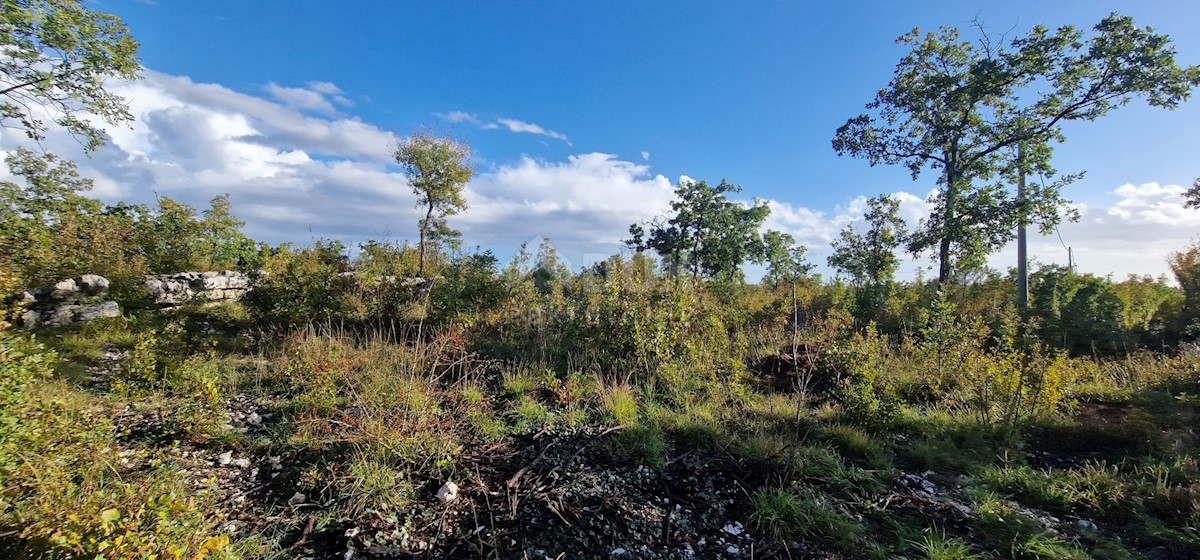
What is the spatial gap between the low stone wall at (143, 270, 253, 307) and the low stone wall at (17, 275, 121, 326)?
0.61 m

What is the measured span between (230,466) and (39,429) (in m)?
1.04

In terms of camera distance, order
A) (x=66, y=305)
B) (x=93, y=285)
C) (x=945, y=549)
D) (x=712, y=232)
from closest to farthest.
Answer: (x=945, y=549) → (x=66, y=305) → (x=93, y=285) → (x=712, y=232)

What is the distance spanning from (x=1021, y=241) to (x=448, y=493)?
12.7 meters

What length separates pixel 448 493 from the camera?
297cm

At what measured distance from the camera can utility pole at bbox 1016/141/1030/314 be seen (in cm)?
1006

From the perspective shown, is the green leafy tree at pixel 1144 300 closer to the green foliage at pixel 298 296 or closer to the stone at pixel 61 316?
the green foliage at pixel 298 296

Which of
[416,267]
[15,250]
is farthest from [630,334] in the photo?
[15,250]

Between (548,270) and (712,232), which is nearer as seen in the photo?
(548,270)

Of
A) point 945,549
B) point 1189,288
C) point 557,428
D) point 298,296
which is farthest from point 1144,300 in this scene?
point 298,296

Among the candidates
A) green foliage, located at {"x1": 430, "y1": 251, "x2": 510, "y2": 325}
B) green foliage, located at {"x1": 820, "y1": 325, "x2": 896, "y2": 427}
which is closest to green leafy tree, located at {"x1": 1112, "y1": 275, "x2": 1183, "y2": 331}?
green foliage, located at {"x1": 820, "y1": 325, "x2": 896, "y2": 427}

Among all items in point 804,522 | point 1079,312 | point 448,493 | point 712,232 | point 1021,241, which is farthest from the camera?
point 712,232

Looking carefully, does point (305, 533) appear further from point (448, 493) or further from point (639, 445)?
point (639, 445)

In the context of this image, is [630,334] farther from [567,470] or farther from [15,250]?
[15,250]

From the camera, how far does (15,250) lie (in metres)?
6.45
